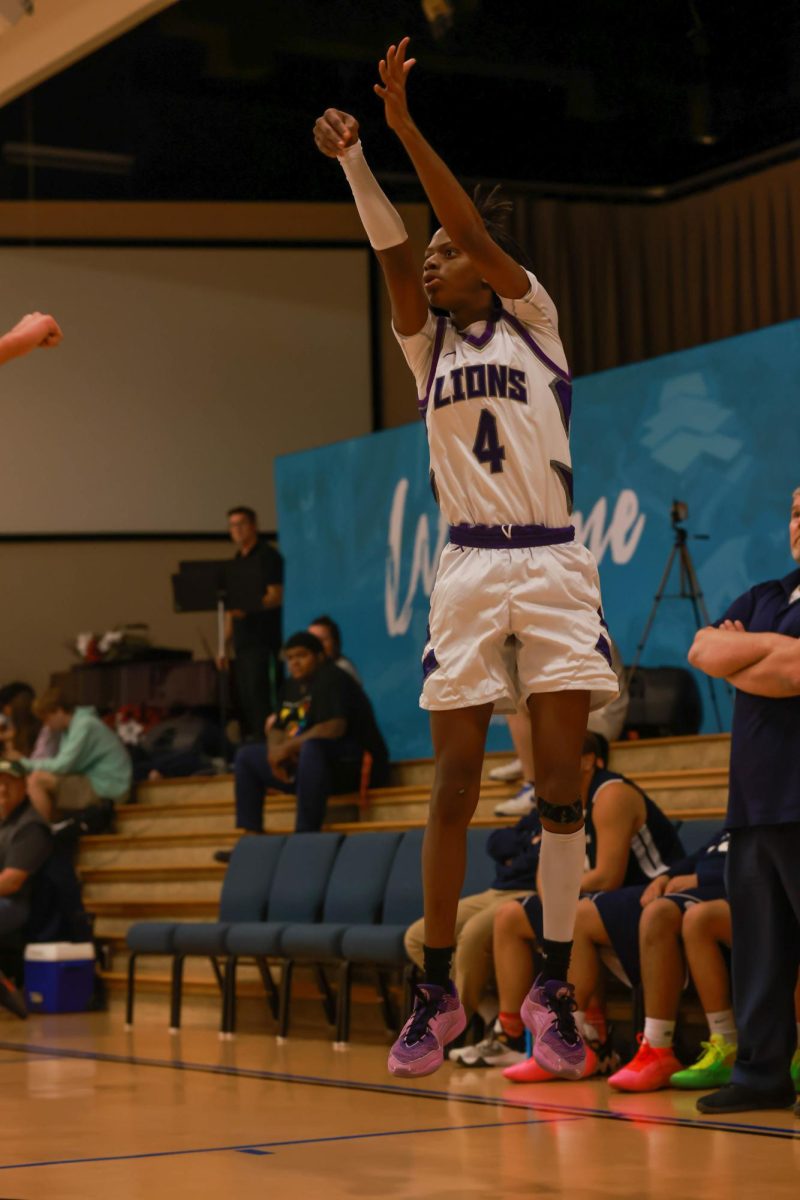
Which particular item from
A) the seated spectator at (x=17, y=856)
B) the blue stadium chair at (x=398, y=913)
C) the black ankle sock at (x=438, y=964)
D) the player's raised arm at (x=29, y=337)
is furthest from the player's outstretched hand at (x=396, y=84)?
the seated spectator at (x=17, y=856)

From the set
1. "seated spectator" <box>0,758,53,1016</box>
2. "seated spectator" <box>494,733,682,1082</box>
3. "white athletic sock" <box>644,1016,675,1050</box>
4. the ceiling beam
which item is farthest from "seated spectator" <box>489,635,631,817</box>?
the ceiling beam

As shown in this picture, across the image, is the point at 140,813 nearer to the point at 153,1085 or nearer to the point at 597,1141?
the point at 153,1085

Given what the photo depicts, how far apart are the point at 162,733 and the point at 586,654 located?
886 cm

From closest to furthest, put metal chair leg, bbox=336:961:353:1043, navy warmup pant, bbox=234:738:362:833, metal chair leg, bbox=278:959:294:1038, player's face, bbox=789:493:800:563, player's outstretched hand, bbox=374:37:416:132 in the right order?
player's outstretched hand, bbox=374:37:416:132
player's face, bbox=789:493:800:563
metal chair leg, bbox=336:961:353:1043
metal chair leg, bbox=278:959:294:1038
navy warmup pant, bbox=234:738:362:833

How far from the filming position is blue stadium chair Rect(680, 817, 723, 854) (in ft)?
20.7

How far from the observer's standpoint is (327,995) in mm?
8211

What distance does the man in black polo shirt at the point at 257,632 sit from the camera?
11359mm

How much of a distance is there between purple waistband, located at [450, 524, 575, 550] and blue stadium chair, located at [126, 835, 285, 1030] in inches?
185

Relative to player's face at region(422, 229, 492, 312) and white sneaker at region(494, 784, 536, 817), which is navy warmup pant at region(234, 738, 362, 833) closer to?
white sneaker at region(494, 784, 536, 817)

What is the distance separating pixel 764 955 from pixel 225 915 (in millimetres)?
3994

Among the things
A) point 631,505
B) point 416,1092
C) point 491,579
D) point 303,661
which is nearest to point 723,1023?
point 416,1092

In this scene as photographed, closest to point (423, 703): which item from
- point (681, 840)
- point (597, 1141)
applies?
point (597, 1141)

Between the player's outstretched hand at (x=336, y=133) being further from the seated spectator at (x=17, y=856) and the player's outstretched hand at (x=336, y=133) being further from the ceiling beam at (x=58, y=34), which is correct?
the seated spectator at (x=17, y=856)

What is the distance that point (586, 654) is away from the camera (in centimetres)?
378
